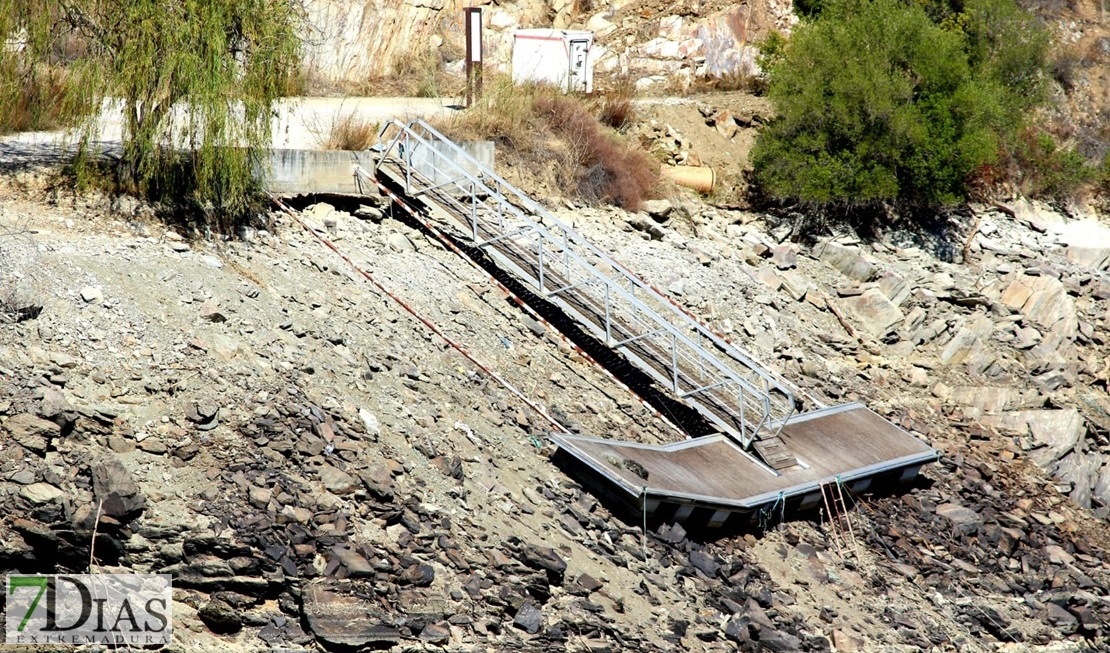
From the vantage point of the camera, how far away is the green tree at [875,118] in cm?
1953

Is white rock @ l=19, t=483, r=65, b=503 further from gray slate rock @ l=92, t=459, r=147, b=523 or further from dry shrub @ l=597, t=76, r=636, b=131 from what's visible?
dry shrub @ l=597, t=76, r=636, b=131

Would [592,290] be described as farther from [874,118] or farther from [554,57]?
[554,57]

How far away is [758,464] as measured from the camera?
13.4 m

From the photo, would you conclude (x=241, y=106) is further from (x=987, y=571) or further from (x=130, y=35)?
(x=987, y=571)

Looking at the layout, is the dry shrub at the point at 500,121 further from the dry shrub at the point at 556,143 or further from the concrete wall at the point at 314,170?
the concrete wall at the point at 314,170

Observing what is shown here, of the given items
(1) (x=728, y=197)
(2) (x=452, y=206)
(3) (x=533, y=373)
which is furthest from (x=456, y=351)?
(1) (x=728, y=197)

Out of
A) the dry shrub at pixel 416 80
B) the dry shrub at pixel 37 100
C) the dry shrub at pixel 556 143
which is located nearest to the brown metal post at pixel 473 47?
the dry shrub at pixel 556 143

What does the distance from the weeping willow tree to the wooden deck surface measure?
196 inches

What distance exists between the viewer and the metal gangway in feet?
44.8

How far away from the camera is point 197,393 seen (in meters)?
11.2

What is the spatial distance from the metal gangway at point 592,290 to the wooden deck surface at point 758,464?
Result: 0.24 metres

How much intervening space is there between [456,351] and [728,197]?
7799 mm

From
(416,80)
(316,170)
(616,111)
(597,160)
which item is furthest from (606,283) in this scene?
(416,80)

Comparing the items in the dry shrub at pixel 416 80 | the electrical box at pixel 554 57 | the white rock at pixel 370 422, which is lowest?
the white rock at pixel 370 422
